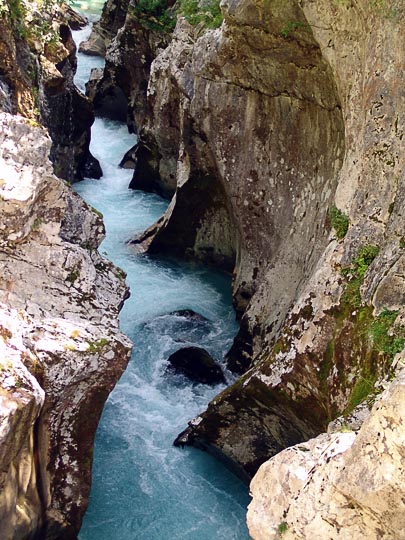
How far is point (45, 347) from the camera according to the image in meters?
9.52

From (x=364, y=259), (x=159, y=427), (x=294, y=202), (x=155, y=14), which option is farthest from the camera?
(x=155, y=14)

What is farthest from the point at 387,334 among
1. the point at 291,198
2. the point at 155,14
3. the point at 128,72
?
the point at 128,72

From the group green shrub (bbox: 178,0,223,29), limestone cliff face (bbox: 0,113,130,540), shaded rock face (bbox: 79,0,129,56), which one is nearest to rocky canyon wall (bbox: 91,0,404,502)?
green shrub (bbox: 178,0,223,29)

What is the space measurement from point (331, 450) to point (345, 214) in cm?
507

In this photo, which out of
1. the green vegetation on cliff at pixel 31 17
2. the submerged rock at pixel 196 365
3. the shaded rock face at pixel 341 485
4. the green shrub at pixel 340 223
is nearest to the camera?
the shaded rock face at pixel 341 485

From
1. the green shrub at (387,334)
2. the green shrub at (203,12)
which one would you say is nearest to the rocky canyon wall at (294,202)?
the green shrub at (387,334)

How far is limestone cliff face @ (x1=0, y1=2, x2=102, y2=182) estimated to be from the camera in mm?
15742

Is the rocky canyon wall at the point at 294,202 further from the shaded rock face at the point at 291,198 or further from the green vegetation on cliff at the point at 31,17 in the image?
the green vegetation on cliff at the point at 31,17

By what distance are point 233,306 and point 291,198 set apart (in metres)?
3.71

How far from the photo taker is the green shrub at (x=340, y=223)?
10766 millimetres

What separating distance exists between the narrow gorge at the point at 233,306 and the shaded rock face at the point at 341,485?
0.02 metres

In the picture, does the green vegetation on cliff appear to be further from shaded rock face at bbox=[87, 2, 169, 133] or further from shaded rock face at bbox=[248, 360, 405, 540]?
shaded rock face at bbox=[248, 360, 405, 540]

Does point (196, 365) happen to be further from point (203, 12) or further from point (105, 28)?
point (105, 28)

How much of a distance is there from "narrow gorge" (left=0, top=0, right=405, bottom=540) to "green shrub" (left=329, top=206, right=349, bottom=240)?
0.05 meters
